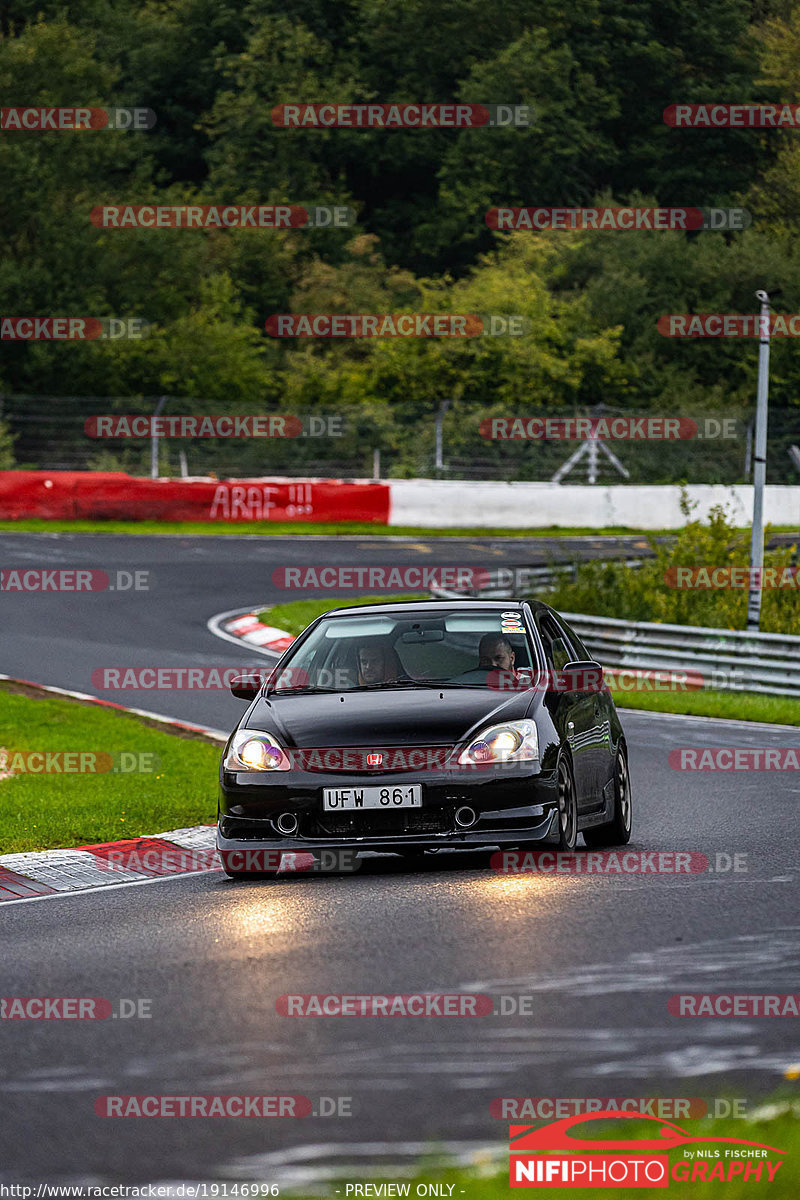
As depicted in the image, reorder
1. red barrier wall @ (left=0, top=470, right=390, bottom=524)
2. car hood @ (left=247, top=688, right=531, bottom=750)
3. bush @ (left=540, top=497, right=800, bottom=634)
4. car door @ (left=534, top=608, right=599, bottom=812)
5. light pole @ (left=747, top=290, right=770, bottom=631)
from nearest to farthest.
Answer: car hood @ (left=247, top=688, right=531, bottom=750) → car door @ (left=534, top=608, right=599, bottom=812) → light pole @ (left=747, top=290, right=770, bottom=631) → bush @ (left=540, top=497, right=800, bottom=634) → red barrier wall @ (left=0, top=470, right=390, bottom=524)

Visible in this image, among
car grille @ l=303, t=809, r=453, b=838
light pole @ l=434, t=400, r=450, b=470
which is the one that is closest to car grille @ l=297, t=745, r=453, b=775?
car grille @ l=303, t=809, r=453, b=838

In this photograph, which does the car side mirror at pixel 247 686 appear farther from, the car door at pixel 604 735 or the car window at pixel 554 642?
the car door at pixel 604 735

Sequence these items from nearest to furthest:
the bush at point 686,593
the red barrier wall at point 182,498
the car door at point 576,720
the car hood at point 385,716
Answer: the car hood at point 385,716, the car door at point 576,720, the bush at point 686,593, the red barrier wall at point 182,498

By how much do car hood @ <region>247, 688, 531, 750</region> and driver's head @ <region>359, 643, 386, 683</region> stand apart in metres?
0.39

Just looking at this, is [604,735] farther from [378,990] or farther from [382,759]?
[378,990]

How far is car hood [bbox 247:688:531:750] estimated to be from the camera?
9.30 meters

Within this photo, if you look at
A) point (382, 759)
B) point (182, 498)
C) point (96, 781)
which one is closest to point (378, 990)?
point (382, 759)

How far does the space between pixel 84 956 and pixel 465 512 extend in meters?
33.7

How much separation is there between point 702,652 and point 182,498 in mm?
18455

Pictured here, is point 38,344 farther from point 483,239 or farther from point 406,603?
point 406,603

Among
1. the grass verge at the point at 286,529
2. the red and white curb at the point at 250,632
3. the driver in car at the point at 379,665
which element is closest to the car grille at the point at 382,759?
the driver in car at the point at 379,665

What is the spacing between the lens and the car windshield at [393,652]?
33.4 ft

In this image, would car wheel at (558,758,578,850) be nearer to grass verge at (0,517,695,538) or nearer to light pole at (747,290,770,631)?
light pole at (747,290,770,631)

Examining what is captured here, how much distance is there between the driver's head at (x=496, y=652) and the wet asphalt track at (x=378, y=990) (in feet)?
3.62
